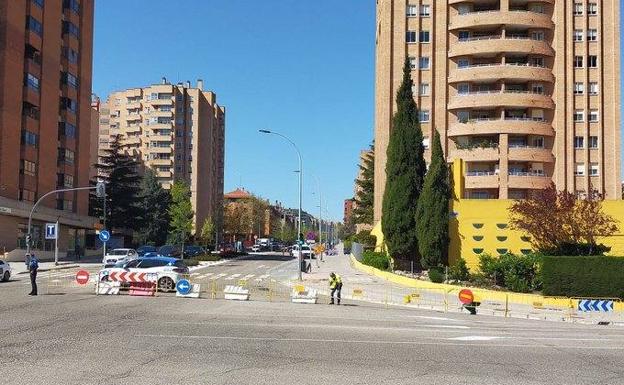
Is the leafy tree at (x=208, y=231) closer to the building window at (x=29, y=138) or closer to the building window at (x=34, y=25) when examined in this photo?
the building window at (x=29, y=138)

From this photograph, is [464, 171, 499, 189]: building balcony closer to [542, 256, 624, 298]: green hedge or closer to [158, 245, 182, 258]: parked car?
[542, 256, 624, 298]: green hedge

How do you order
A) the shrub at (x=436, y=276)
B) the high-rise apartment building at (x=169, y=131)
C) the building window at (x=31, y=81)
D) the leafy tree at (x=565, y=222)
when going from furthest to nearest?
1. the high-rise apartment building at (x=169, y=131)
2. the building window at (x=31, y=81)
3. the shrub at (x=436, y=276)
4. the leafy tree at (x=565, y=222)

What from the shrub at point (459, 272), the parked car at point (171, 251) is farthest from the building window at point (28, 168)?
the shrub at point (459, 272)

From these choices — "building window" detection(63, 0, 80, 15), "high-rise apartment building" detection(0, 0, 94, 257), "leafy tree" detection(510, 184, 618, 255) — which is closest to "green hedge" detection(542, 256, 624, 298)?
"leafy tree" detection(510, 184, 618, 255)

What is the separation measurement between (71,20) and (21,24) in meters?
12.5

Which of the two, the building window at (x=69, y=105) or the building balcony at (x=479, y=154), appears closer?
the building balcony at (x=479, y=154)

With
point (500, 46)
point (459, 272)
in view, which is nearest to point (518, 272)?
point (459, 272)

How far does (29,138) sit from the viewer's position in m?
59.6

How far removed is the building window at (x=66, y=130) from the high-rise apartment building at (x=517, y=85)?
116 feet

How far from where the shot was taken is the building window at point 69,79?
68312 millimetres

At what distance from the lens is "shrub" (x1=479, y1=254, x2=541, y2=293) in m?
30.8

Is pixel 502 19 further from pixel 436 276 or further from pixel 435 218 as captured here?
pixel 436 276

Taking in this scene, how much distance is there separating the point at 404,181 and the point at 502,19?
20.9m

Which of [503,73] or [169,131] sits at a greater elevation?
[169,131]
